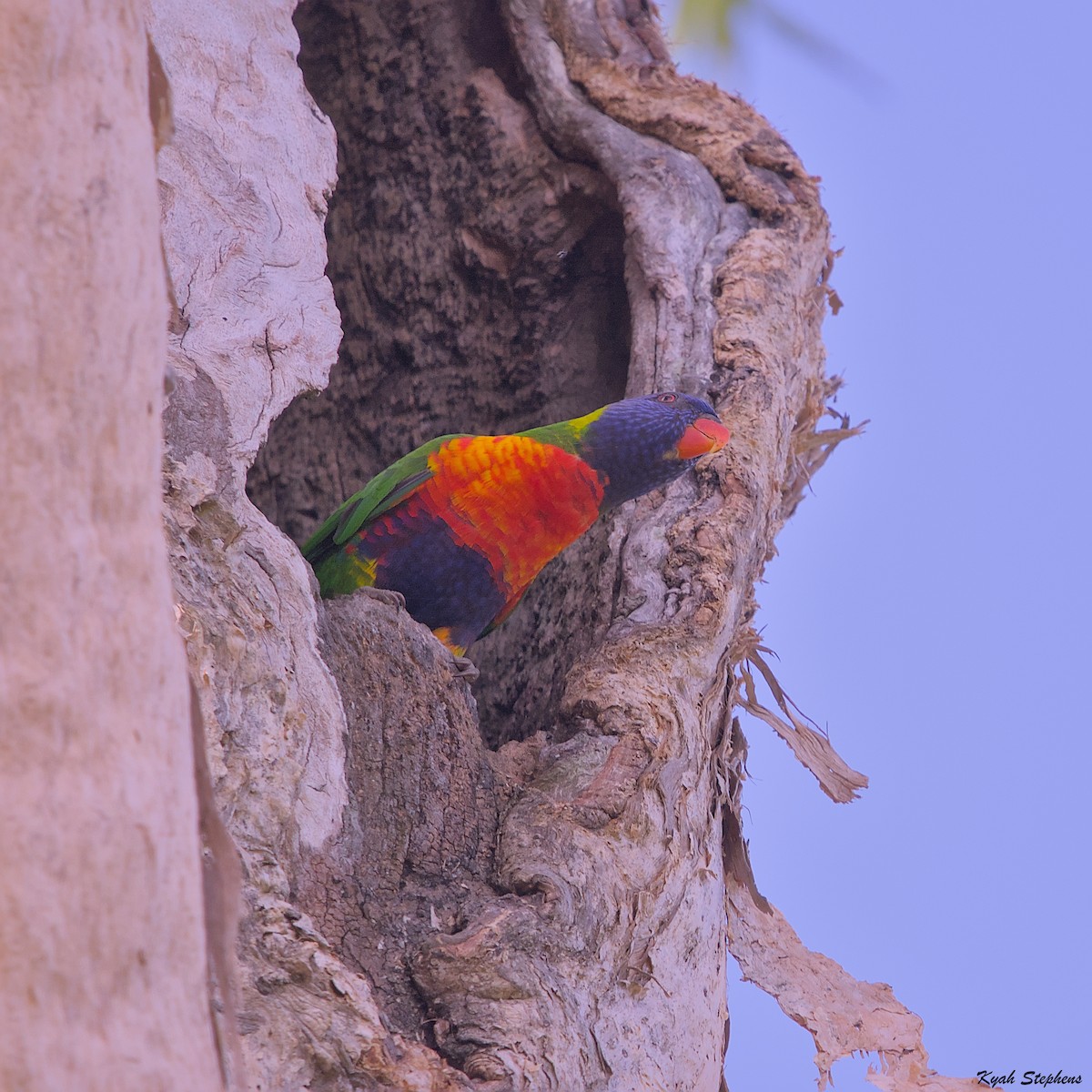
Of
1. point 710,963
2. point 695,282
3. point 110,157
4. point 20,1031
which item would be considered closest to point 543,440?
point 695,282

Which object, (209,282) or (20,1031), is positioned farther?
(209,282)

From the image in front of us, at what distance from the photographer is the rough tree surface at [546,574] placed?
165cm

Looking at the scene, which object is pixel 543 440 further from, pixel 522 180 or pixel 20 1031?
pixel 20 1031

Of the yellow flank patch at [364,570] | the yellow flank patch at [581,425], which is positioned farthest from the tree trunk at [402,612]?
the yellow flank patch at [364,570]

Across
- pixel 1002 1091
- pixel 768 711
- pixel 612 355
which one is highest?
pixel 612 355

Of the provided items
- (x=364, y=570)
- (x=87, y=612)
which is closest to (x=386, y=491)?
(x=364, y=570)

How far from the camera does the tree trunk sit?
93 centimetres

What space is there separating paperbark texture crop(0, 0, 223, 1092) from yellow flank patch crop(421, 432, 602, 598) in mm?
1711

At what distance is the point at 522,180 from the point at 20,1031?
3.02 meters

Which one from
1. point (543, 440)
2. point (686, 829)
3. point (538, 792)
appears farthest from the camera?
point (543, 440)

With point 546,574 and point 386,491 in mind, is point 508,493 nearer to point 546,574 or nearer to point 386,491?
point 386,491

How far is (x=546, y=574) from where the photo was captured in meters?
3.31

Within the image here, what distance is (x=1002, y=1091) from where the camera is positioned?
2.10m

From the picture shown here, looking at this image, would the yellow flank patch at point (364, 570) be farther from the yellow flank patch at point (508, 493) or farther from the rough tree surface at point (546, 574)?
the rough tree surface at point (546, 574)
